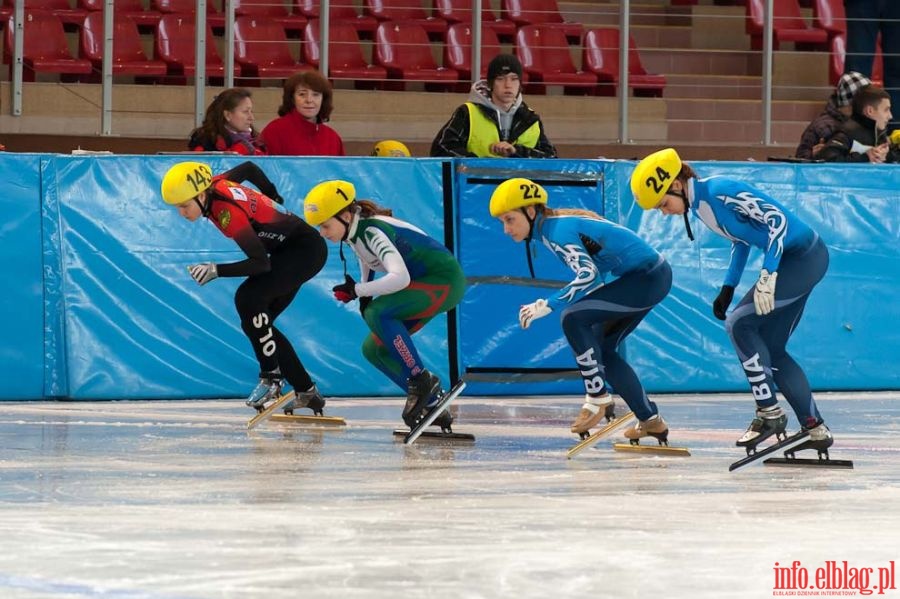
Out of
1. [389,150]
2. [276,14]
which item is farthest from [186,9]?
[389,150]

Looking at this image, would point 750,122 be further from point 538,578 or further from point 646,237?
point 538,578

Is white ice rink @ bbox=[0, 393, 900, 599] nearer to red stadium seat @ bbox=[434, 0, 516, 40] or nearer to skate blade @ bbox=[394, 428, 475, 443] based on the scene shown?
skate blade @ bbox=[394, 428, 475, 443]

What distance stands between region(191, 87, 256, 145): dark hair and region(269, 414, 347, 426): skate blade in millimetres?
1883

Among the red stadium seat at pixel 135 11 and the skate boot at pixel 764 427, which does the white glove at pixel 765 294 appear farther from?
the red stadium seat at pixel 135 11

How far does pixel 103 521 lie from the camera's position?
5266 mm

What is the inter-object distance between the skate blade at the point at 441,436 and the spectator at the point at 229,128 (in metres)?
2.40

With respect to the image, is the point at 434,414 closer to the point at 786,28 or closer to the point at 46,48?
the point at 46,48

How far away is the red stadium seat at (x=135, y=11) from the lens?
12648mm

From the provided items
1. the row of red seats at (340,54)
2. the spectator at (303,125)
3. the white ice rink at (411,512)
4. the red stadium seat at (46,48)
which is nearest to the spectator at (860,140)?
the white ice rink at (411,512)

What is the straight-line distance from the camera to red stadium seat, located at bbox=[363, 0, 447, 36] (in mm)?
13477

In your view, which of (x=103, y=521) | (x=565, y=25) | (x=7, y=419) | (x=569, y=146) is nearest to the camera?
(x=103, y=521)

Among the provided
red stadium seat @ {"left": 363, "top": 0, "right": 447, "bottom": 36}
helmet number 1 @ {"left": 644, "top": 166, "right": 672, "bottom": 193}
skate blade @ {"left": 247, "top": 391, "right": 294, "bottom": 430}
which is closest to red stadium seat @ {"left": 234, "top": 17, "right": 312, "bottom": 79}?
red stadium seat @ {"left": 363, "top": 0, "right": 447, "bottom": 36}

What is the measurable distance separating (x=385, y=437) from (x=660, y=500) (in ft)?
7.37

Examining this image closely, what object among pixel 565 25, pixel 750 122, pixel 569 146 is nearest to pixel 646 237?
pixel 569 146
